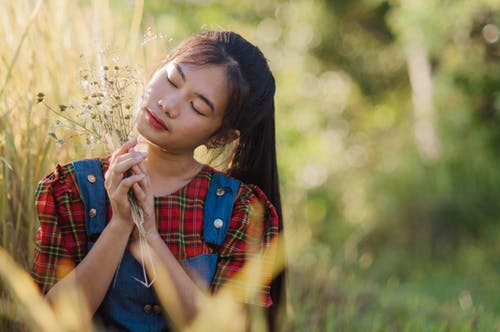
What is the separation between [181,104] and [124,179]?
0.92ft

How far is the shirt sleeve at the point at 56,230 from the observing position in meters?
2.12

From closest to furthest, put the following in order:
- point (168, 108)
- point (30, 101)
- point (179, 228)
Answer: point (168, 108) < point (179, 228) < point (30, 101)

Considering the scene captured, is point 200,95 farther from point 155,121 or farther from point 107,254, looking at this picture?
point 107,254

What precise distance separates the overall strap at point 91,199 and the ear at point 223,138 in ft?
1.18

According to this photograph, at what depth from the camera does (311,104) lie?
328 inches

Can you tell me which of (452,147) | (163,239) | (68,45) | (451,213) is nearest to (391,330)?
(163,239)

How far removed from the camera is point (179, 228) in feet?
7.38

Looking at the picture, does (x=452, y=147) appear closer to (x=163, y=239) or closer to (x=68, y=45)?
(x=68, y=45)

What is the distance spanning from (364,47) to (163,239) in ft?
30.3

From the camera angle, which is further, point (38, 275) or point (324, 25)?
point (324, 25)

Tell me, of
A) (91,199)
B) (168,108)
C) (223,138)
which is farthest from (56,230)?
(223,138)

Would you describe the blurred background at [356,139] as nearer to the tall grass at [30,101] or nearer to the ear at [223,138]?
the tall grass at [30,101]

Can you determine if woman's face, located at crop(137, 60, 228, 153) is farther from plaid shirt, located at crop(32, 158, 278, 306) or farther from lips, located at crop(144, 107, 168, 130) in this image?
plaid shirt, located at crop(32, 158, 278, 306)

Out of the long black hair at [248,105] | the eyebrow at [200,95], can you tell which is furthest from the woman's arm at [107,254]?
the long black hair at [248,105]
